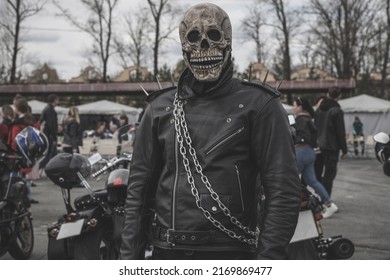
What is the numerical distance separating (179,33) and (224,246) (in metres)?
0.64

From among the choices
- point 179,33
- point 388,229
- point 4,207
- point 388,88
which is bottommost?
point 388,229

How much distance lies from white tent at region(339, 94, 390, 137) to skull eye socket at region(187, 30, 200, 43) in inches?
650

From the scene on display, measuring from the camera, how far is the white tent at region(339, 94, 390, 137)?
17.6 m

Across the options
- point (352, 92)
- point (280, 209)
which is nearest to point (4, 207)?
point (280, 209)

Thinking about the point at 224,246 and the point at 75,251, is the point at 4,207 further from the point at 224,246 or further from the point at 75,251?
the point at 224,246

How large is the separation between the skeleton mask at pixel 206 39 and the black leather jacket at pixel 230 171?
0.16ft

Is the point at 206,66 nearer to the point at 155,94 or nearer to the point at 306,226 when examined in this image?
the point at 155,94

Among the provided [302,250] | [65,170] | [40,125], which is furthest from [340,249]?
[40,125]

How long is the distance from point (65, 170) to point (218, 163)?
202cm

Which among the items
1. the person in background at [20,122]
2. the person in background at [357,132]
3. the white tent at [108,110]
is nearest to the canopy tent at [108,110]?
the white tent at [108,110]

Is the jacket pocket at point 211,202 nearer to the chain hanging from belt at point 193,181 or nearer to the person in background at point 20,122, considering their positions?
the chain hanging from belt at point 193,181

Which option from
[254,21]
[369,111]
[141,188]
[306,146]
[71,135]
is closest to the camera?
[141,188]

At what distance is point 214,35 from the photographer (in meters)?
1.74

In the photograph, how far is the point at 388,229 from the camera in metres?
5.54
